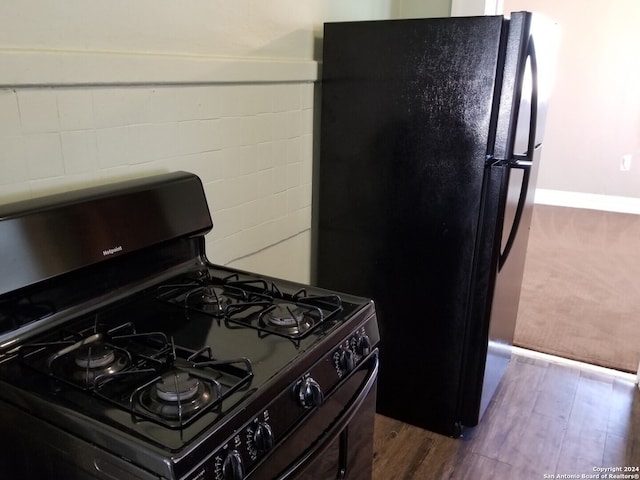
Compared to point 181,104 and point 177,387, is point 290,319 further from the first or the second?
point 181,104

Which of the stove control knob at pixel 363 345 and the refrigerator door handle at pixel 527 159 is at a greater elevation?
the refrigerator door handle at pixel 527 159

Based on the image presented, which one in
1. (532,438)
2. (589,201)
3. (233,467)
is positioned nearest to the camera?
(233,467)

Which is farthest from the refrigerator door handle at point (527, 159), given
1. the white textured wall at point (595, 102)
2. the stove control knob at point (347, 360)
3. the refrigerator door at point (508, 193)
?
the white textured wall at point (595, 102)

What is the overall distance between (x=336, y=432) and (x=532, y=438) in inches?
54.7

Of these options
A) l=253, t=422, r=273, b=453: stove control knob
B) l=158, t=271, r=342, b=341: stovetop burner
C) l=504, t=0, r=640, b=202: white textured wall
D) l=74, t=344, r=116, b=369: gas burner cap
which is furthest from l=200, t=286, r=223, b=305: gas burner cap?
l=504, t=0, r=640, b=202: white textured wall

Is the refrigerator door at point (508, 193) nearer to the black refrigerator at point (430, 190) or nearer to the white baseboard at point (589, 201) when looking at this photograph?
the black refrigerator at point (430, 190)

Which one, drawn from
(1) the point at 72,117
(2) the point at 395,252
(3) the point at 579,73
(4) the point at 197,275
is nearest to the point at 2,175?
(1) the point at 72,117

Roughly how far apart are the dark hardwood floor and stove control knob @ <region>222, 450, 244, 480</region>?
1283 millimetres

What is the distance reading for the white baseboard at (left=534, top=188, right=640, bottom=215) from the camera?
537 cm

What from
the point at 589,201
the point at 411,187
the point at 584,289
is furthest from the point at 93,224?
the point at 589,201

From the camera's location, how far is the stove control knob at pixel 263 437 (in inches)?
37.0

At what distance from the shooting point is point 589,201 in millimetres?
5508

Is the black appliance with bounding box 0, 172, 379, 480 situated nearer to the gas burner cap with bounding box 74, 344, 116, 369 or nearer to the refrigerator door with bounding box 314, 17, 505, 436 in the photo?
the gas burner cap with bounding box 74, 344, 116, 369

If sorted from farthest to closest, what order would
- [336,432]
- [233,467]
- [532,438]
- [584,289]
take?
1. [584,289]
2. [532,438]
3. [336,432]
4. [233,467]
